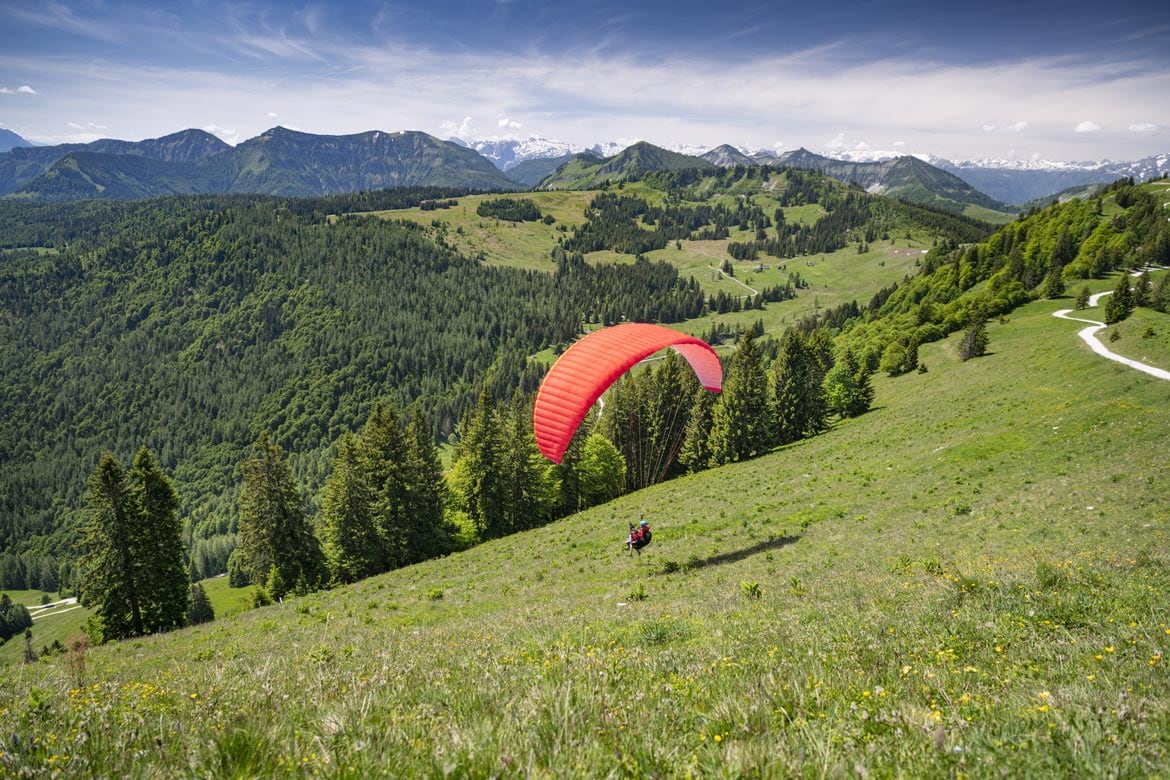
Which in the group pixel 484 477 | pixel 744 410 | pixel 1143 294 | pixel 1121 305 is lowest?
pixel 484 477

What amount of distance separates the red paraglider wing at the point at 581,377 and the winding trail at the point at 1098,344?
37.2 metres

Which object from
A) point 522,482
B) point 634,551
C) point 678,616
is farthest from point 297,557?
point 678,616

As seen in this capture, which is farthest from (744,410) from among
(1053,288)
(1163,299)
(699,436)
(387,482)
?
(1053,288)

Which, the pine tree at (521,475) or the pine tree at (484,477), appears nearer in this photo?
the pine tree at (484,477)

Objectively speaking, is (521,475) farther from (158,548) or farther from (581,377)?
(581,377)

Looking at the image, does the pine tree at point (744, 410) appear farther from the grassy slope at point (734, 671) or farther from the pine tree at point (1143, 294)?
the pine tree at point (1143, 294)

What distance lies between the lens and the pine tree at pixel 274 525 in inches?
1551

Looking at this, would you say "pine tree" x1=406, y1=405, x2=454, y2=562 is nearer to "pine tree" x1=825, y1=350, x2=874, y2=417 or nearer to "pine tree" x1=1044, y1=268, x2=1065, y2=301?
"pine tree" x1=825, y1=350, x2=874, y2=417

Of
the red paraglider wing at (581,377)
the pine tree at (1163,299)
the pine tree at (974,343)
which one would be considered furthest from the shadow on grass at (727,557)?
the pine tree at (1163,299)

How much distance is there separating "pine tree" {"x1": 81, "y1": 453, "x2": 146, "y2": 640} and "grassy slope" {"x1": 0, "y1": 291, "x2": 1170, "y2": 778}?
13.6 metres

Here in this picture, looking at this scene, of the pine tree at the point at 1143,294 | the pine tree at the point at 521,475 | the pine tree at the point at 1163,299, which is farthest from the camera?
the pine tree at the point at 1143,294

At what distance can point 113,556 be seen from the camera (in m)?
31.9

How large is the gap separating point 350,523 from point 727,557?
32.2 meters

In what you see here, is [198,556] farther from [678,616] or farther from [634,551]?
[678,616]
